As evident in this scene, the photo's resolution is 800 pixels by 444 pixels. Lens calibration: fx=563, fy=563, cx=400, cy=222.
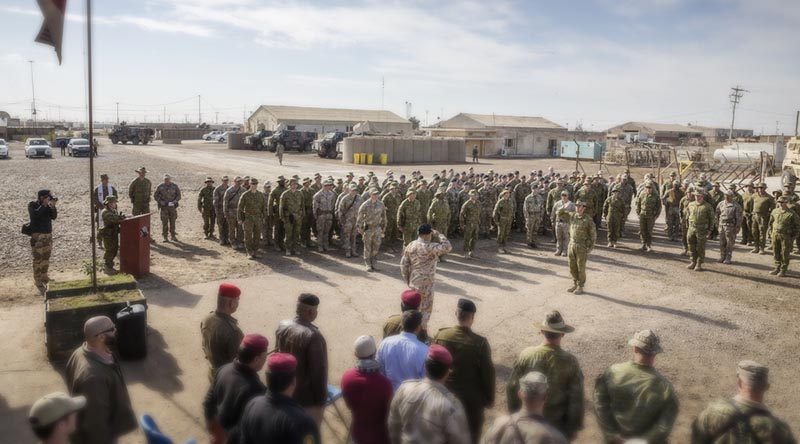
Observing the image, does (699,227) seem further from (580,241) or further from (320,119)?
(320,119)

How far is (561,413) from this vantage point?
445 centimetres

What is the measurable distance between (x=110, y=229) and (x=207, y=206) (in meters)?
3.53

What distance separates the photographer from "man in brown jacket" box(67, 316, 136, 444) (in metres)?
4.04

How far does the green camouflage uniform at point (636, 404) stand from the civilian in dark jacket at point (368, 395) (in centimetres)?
166

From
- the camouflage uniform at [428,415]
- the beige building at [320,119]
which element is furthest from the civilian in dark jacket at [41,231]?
the beige building at [320,119]

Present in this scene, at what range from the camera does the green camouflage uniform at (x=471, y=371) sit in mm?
4641

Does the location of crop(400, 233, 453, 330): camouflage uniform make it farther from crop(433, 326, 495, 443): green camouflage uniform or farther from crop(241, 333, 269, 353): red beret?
crop(241, 333, 269, 353): red beret

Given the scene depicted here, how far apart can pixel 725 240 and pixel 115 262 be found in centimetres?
1399

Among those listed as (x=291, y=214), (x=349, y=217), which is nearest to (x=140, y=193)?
(x=291, y=214)

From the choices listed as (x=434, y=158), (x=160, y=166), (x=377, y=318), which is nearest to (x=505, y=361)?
(x=377, y=318)

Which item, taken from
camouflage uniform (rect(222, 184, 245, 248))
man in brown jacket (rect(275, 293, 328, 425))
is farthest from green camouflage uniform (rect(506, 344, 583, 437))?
camouflage uniform (rect(222, 184, 245, 248))

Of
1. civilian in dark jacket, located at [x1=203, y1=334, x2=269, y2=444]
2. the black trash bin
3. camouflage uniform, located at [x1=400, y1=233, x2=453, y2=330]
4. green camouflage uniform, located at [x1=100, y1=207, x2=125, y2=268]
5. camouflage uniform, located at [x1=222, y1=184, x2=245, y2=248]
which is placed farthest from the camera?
camouflage uniform, located at [x1=222, y1=184, x2=245, y2=248]

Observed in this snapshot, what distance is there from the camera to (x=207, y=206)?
47.4ft

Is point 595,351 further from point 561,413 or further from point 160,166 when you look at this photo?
point 160,166
